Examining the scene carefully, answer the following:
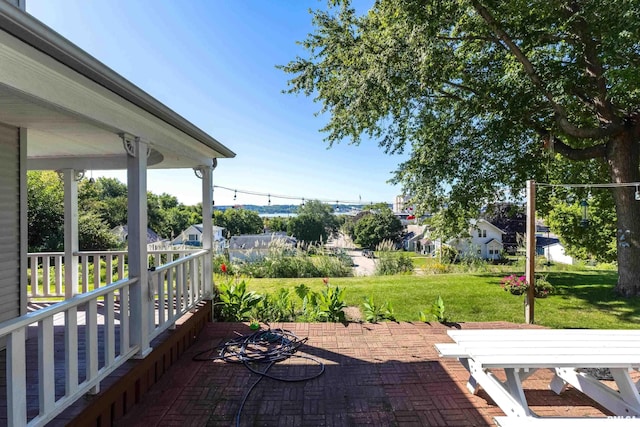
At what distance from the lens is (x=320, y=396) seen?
273 centimetres

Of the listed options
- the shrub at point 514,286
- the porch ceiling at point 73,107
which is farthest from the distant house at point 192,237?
the shrub at point 514,286

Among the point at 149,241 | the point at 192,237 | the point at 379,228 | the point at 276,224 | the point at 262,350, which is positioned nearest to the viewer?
the point at 262,350

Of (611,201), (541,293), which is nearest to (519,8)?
Result: (541,293)

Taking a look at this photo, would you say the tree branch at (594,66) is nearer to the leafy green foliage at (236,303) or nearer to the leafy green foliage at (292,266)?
the leafy green foliage at (292,266)

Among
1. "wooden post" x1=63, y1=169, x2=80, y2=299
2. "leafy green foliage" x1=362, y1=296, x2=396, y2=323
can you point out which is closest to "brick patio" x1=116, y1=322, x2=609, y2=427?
"leafy green foliage" x1=362, y1=296, x2=396, y2=323

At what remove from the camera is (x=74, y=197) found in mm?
4758

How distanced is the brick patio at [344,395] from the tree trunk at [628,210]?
4.90 meters

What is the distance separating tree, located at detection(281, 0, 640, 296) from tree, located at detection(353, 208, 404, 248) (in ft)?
99.4

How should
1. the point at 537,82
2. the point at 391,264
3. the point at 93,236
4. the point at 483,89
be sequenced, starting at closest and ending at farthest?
1. the point at 537,82
2. the point at 483,89
3. the point at 391,264
4. the point at 93,236

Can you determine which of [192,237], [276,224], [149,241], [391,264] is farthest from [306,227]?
[391,264]

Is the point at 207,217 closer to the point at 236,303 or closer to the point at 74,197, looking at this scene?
the point at 236,303

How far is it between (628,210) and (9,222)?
924cm

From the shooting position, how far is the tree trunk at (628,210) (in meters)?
6.36

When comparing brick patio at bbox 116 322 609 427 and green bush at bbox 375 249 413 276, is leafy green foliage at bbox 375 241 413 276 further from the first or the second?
brick patio at bbox 116 322 609 427
